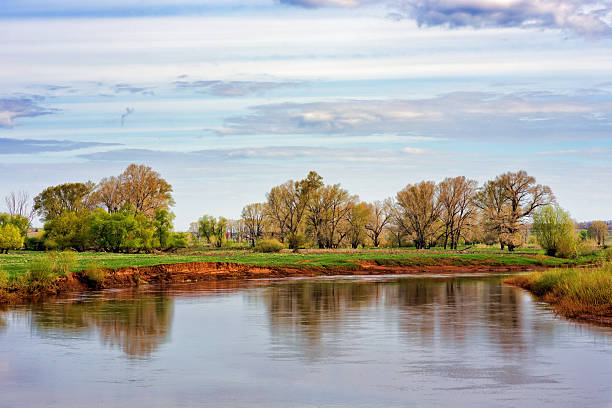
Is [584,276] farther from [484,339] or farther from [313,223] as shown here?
[313,223]

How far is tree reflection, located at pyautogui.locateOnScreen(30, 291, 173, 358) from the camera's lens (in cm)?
2116

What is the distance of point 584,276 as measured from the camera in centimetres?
2930

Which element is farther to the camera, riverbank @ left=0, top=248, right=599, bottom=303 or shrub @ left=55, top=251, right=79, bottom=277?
shrub @ left=55, top=251, right=79, bottom=277

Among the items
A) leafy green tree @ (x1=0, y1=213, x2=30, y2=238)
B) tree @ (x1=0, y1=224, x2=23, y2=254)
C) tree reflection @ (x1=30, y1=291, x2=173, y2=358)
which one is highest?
leafy green tree @ (x1=0, y1=213, x2=30, y2=238)

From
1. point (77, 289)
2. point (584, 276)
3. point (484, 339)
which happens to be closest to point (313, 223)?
point (77, 289)

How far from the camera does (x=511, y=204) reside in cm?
9962

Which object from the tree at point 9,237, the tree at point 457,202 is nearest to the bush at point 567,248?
the tree at point 457,202

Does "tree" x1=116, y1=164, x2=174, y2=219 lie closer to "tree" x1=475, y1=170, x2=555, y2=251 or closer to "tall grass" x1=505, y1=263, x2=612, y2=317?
"tree" x1=475, y1=170, x2=555, y2=251

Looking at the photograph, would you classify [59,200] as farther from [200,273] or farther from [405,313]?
[405,313]

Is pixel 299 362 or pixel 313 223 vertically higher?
pixel 313 223

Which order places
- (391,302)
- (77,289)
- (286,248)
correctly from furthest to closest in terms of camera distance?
(286,248) → (77,289) → (391,302)

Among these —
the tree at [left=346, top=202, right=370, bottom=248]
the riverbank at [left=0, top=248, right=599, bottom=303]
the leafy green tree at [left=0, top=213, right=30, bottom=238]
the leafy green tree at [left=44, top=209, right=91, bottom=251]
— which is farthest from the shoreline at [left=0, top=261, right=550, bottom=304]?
the leafy green tree at [left=0, top=213, right=30, bottom=238]

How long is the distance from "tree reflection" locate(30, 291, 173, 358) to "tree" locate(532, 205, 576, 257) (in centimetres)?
A: 6447

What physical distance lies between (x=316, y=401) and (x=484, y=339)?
9.77 m
